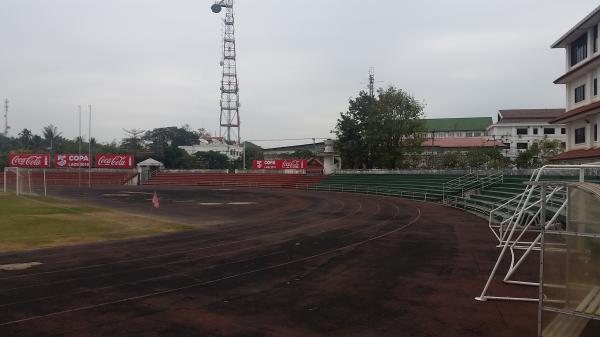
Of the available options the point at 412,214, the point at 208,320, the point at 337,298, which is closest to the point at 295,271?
the point at 337,298

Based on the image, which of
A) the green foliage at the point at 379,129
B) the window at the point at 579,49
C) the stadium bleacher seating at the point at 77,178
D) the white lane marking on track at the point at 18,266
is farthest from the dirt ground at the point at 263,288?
the stadium bleacher seating at the point at 77,178

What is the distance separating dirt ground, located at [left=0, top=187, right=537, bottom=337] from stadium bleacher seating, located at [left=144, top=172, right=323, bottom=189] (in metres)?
44.6

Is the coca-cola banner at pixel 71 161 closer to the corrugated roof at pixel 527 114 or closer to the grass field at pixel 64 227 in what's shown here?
the grass field at pixel 64 227

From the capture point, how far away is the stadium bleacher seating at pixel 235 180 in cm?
6450

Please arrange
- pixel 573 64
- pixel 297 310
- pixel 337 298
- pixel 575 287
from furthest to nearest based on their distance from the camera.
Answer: pixel 573 64
pixel 337 298
pixel 297 310
pixel 575 287

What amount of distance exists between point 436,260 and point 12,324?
10.9m

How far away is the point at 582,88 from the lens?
1249 inches

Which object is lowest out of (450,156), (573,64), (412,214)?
(412,214)

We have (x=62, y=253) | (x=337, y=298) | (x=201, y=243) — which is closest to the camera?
(x=337, y=298)

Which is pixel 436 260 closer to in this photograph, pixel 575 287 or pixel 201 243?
pixel 575 287

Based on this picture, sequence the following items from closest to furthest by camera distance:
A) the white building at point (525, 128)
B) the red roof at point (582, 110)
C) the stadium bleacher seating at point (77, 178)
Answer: the red roof at point (582, 110) < the stadium bleacher seating at point (77, 178) < the white building at point (525, 128)

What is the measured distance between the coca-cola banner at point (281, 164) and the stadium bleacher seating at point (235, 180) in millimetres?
2146

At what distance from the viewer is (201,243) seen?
54.5 feet

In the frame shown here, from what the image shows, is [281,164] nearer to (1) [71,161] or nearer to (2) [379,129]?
(2) [379,129]
